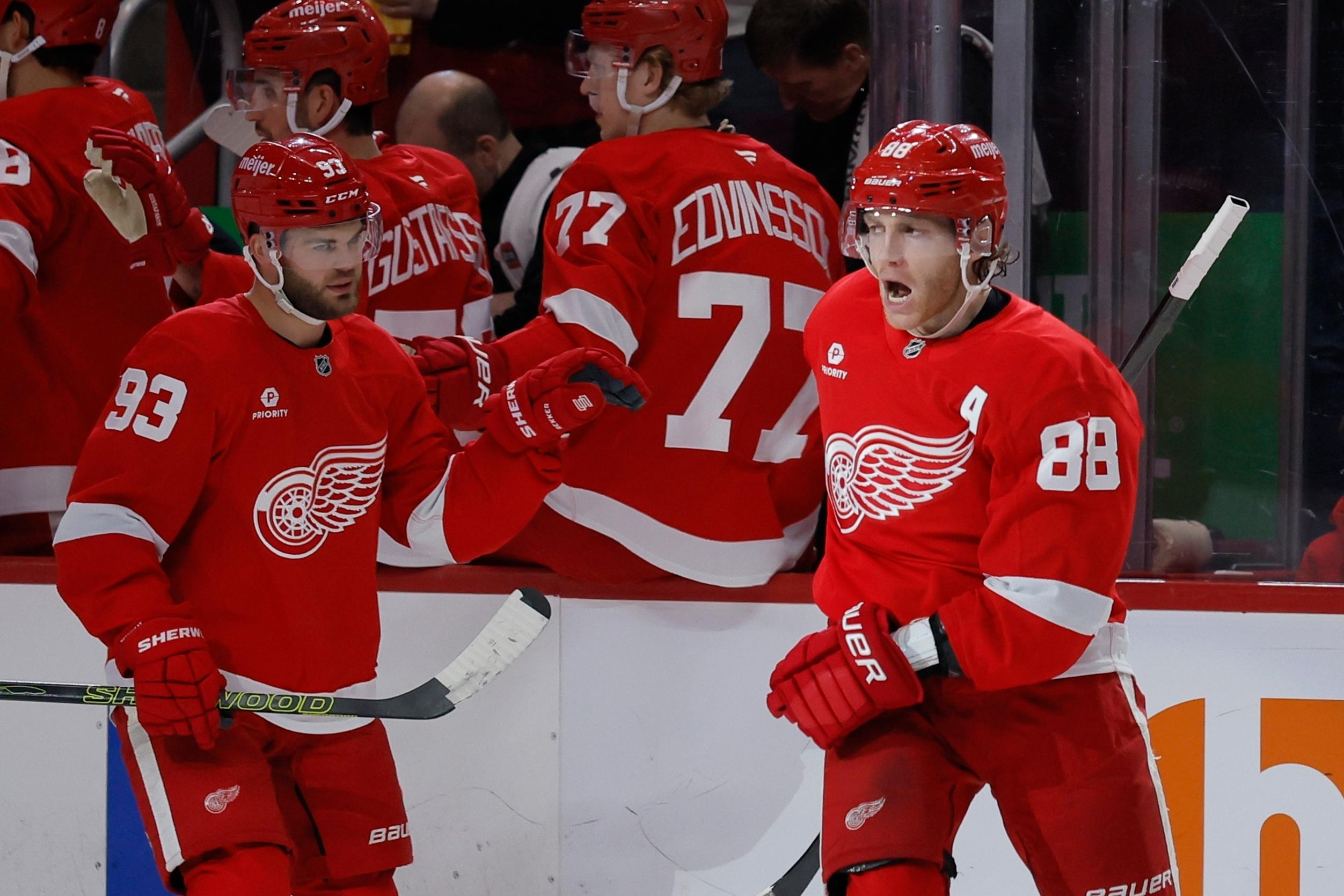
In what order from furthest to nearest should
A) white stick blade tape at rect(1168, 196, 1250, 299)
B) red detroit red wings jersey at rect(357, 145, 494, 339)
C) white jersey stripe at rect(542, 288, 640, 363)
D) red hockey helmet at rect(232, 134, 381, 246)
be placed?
red detroit red wings jersey at rect(357, 145, 494, 339), white jersey stripe at rect(542, 288, 640, 363), white stick blade tape at rect(1168, 196, 1250, 299), red hockey helmet at rect(232, 134, 381, 246)

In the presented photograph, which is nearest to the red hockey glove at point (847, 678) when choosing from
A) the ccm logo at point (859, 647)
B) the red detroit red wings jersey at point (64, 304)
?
the ccm logo at point (859, 647)

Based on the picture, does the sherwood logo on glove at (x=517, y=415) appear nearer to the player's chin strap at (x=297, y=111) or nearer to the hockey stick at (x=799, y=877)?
the hockey stick at (x=799, y=877)

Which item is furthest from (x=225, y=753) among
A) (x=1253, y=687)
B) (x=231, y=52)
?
(x=231, y=52)

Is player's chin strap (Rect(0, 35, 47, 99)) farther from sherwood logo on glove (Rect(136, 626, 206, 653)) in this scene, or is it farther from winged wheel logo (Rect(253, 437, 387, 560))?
sherwood logo on glove (Rect(136, 626, 206, 653))

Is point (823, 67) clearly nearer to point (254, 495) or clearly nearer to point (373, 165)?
point (373, 165)

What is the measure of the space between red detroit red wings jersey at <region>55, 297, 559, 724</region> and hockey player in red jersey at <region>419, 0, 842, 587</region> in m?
0.36

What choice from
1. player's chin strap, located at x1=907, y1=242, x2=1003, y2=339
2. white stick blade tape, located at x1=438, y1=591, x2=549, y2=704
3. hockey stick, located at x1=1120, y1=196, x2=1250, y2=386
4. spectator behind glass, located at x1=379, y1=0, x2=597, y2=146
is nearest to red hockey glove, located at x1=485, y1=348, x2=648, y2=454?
white stick blade tape, located at x1=438, y1=591, x2=549, y2=704

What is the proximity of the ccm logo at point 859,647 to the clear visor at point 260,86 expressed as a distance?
5.56 feet

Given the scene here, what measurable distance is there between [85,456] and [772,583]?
1.20 metres

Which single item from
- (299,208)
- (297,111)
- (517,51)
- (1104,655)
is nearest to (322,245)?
(299,208)

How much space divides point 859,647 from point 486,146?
7.57 ft

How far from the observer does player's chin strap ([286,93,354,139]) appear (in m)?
3.25

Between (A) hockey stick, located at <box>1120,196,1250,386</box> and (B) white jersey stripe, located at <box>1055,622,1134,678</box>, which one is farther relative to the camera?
(A) hockey stick, located at <box>1120,196,1250,386</box>

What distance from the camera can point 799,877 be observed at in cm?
249
